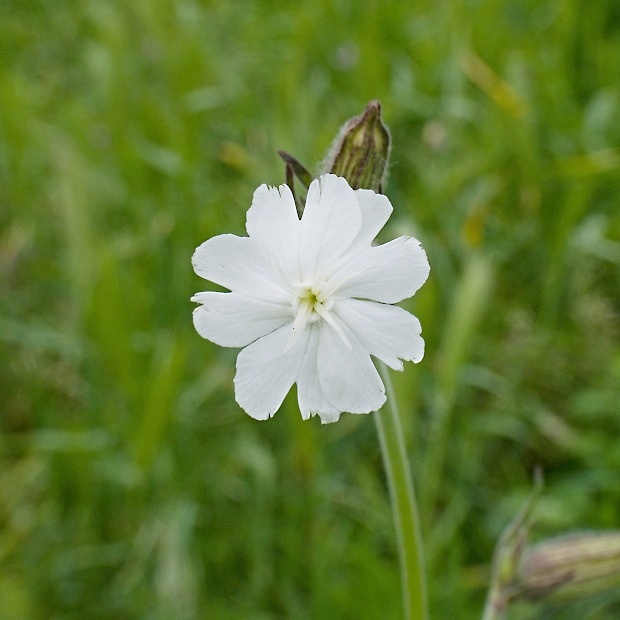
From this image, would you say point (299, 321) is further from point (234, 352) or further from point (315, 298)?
point (234, 352)

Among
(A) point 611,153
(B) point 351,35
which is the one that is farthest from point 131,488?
(B) point 351,35

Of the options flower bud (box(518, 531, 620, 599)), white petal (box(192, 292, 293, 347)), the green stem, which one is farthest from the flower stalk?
flower bud (box(518, 531, 620, 599))

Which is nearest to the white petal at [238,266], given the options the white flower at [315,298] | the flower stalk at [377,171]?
the white flower at [315,298]

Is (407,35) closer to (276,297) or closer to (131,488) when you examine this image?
(131,488)

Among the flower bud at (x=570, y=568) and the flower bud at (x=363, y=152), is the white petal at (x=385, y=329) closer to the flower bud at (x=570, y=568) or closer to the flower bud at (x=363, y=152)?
the flower bud at (x=363, y=152)

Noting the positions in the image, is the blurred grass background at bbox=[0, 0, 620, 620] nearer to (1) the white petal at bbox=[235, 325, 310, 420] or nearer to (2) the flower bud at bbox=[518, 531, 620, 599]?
(2) the flower bud at bbox=[518, 531, 620, 599]

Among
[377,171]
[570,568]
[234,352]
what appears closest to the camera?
[377,171]

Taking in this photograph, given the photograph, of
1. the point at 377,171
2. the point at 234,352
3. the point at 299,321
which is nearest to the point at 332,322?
the point at 299,321
